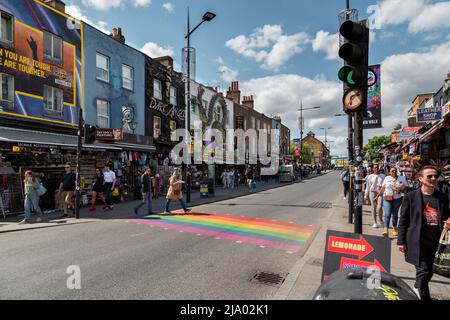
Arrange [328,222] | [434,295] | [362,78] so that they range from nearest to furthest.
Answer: [434,295], [362,78], [328,222]

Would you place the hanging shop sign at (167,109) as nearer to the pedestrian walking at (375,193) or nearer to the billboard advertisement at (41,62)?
the billboard advertisement at (41,62)

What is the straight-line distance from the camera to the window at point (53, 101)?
13.9m

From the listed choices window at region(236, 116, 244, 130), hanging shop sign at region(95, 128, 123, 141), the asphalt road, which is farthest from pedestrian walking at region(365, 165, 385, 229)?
window at region(236, 116, 244, 130)

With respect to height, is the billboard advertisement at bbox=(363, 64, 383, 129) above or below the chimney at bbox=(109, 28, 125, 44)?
below

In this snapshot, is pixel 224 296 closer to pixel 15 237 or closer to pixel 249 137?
pixel 15 237

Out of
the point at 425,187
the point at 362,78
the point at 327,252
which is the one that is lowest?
the point at 327,252

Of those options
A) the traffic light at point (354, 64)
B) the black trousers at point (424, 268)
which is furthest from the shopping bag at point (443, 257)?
the traffic light at point (354, 64)

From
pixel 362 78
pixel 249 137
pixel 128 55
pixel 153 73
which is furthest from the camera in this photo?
pixel 249 137

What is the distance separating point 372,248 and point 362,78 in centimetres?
240

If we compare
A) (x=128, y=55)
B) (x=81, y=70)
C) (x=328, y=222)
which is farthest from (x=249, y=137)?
(x=328, y=222)

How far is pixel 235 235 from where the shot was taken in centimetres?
767

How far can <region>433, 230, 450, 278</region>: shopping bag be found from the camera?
13.7ft

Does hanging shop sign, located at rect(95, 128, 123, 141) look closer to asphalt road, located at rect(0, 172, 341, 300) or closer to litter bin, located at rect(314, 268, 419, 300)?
asphalt road, located at rect(0, 172, 341, 300)

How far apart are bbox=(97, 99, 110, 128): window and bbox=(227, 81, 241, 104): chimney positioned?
2255 cm
